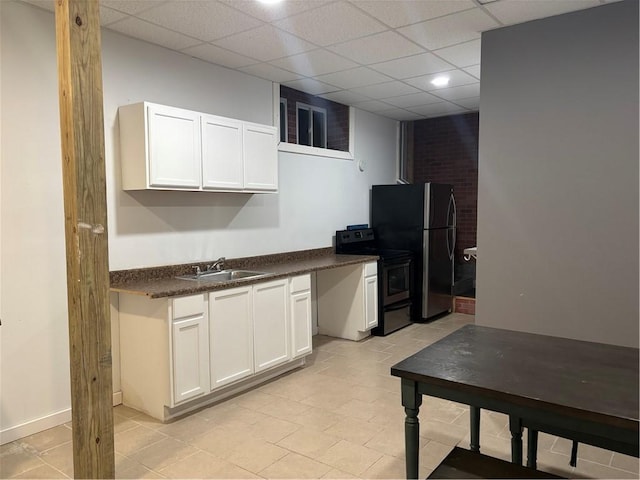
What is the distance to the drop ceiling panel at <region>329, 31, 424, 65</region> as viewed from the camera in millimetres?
3357

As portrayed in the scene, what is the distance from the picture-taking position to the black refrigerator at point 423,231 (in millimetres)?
5473

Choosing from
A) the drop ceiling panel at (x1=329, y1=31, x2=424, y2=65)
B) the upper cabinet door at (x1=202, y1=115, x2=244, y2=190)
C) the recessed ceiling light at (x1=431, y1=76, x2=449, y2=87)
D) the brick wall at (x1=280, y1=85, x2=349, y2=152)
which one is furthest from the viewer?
the brick wall at (x1=280, y1=85, x2=349, y2=152)

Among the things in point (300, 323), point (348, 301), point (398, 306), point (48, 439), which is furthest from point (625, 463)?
point (48, 439)

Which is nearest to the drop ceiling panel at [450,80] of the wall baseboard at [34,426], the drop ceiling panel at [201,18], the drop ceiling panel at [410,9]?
the drop ceiling panel at [410,9]

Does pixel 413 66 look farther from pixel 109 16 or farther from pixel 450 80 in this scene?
pixel 109 16

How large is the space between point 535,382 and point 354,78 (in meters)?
3.40

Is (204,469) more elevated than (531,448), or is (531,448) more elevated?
(531,448)

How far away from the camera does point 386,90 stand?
15.8 ft

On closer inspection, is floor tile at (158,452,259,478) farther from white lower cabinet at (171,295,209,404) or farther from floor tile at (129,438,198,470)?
white lower cabinet at (171,295,209,404)

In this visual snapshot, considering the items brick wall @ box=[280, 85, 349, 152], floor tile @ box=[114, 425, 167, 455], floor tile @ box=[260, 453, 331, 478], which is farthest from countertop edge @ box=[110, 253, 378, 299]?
brick wall @ box=[280, 85, 349, 152]

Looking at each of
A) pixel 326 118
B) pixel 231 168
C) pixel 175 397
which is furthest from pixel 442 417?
pixel 326 118

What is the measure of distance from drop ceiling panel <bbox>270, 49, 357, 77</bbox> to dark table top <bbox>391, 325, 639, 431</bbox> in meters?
2.49

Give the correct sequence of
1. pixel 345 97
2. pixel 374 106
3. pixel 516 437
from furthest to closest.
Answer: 1. pixel 374 106
2. pixel 345 97
3. pixel 516 437

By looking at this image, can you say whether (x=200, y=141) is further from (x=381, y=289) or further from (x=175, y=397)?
(x=381, y=289)
